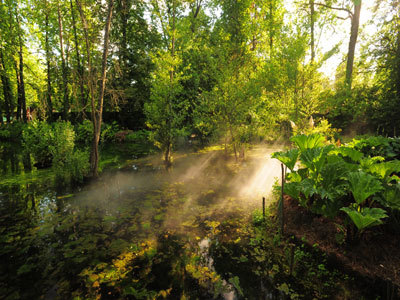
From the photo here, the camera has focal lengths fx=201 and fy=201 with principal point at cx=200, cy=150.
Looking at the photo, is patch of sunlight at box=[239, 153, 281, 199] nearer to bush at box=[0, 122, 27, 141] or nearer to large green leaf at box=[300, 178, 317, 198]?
large green leaf at box=[300, 178, 317, 198]

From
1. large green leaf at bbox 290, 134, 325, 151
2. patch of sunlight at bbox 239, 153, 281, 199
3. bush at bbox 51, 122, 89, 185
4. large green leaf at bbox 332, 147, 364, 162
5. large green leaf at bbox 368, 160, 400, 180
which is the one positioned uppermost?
large green leaf at bbox 290, 134, 325, 151

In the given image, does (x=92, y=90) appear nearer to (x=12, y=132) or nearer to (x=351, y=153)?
(x=351, y=153)

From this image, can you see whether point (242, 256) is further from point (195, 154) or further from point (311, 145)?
point (195, 154)

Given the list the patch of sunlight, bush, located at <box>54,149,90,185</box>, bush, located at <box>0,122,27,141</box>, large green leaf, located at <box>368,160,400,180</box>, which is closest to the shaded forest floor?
large green leaf, located at <box>368,160,400,180</box>

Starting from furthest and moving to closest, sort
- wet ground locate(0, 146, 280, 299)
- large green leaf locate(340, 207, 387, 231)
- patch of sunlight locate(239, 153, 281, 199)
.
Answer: patch of sunlight locate(239, 153, 281, 199) < wet ground locate(0, 146, 280, 299) < large green leaf locate(340, 207, 387, 231)

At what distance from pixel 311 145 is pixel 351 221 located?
208 centimetres

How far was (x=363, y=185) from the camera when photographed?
3.87 metres

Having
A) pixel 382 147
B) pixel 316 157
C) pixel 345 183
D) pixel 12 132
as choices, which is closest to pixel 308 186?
pixel 345 183

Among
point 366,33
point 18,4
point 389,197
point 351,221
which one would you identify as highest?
point 18,4

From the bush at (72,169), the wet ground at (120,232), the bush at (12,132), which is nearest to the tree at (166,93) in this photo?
Result: the wet ground at (120,232)

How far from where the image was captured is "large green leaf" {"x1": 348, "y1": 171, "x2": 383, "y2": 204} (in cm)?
378

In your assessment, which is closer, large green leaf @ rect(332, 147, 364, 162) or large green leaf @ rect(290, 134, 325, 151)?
large green leaf @ rect(332, 147, 364, 162)

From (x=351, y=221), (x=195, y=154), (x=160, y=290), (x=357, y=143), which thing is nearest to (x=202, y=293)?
(x=160, y=290)

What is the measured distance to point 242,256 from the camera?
14.8ft
